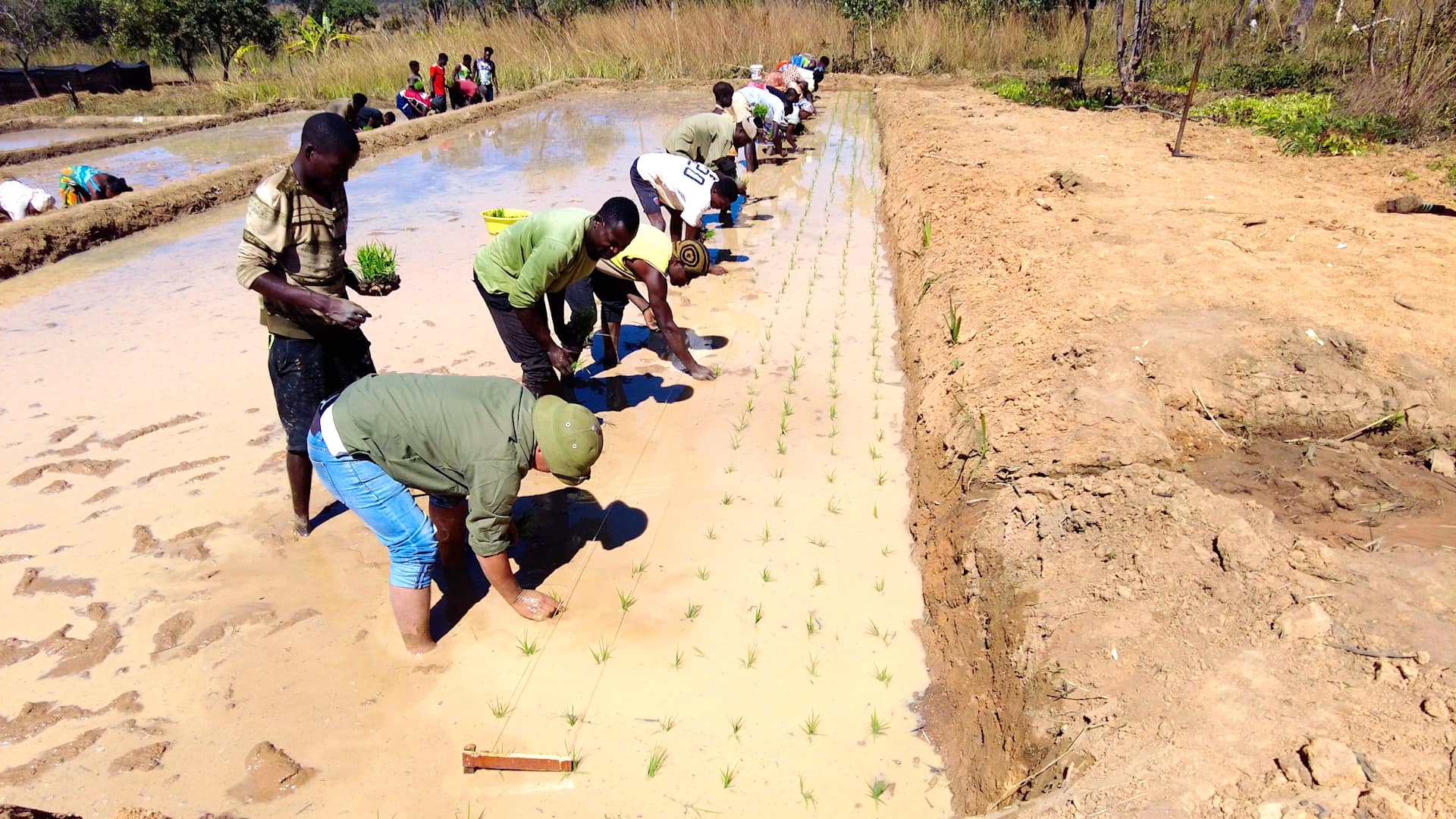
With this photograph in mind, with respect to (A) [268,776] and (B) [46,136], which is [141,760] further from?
(B) [46,136]

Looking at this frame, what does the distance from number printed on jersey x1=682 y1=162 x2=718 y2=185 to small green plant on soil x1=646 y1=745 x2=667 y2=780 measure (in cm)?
416

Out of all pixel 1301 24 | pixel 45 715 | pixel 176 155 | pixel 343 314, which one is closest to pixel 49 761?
pixel 45 715

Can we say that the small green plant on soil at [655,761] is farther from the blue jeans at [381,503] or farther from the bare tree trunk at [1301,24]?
the bare tree trunk at [1301,24]

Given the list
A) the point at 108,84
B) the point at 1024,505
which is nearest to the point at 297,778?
the point at 1024,505

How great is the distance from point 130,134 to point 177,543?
14.5 metres

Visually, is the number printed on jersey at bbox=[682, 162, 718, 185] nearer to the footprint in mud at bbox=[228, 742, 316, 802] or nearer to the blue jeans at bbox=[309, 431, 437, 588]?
the blue jeans at bbox=[309, 431, 437, 588]

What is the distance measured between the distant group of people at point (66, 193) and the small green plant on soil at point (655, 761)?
894 centimetres

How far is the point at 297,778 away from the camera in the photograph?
8.43 ft

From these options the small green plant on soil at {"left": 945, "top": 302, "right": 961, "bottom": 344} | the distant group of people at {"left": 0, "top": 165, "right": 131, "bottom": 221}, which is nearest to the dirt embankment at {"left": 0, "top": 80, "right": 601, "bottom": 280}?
the distant group of people at {"left": 0, "top": 165, "right": 131, "bottom": 221}

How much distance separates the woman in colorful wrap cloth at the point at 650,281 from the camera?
4664 mm

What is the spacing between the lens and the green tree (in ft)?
67.4

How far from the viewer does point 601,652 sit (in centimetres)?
306

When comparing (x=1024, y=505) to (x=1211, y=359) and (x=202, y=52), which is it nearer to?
(x=1211, y=359)

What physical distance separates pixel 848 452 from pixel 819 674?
1613 mm
